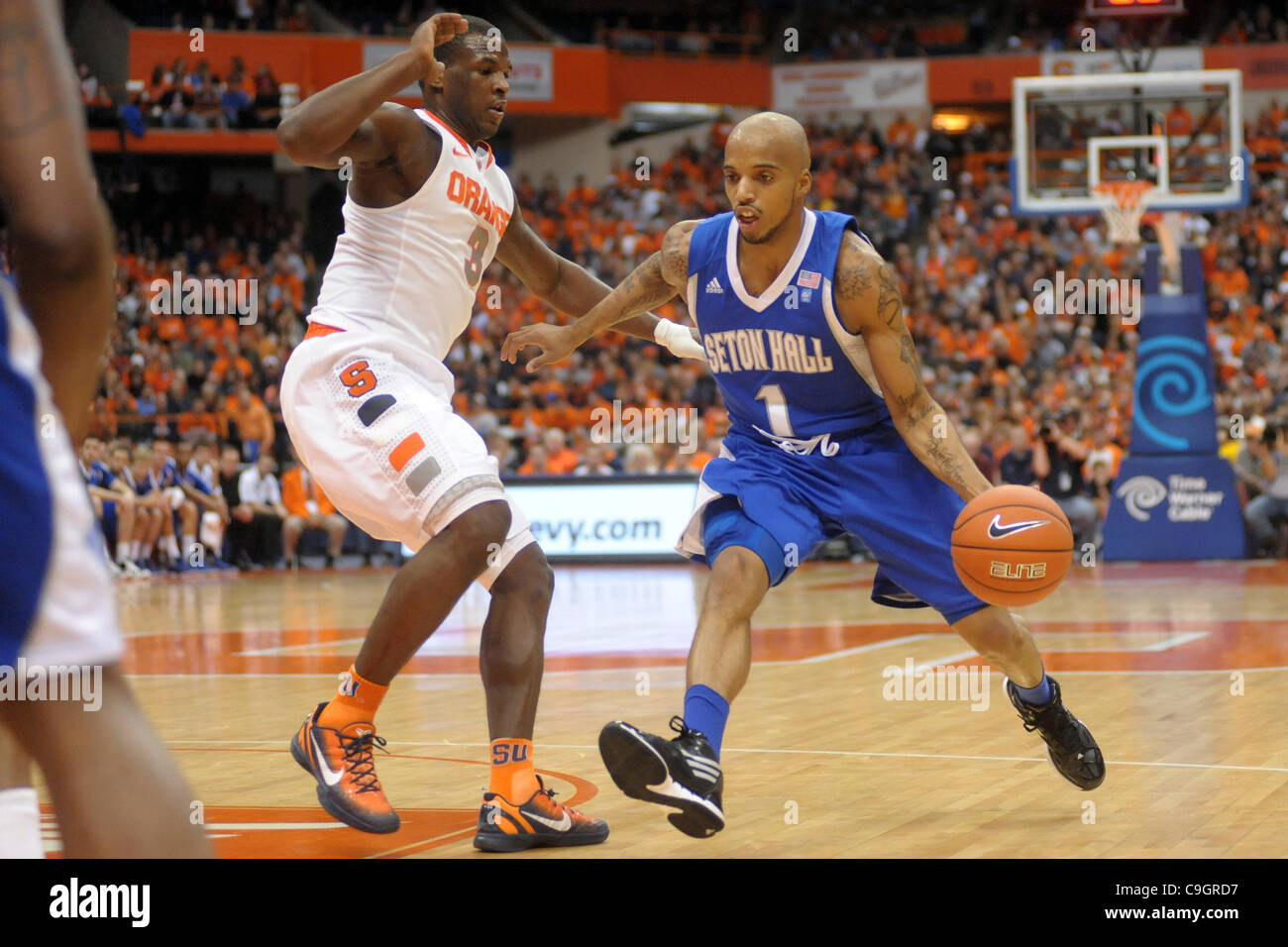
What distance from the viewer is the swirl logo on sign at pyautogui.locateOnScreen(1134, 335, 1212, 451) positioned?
53.4 feet

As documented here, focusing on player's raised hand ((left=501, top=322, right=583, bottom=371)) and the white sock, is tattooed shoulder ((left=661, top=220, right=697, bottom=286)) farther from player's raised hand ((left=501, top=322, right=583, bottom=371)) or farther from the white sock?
the white sock

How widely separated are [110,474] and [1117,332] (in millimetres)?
14202

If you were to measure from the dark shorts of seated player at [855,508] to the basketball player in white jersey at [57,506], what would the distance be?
2850 mm

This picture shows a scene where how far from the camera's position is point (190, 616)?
40.5ft

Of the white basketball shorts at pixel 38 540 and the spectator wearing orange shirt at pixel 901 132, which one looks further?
the spectator wearing orange shirt at pixel 901 132

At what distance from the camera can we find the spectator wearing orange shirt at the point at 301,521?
18859 millimetres

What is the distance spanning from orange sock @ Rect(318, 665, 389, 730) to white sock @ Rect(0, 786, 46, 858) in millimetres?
2414

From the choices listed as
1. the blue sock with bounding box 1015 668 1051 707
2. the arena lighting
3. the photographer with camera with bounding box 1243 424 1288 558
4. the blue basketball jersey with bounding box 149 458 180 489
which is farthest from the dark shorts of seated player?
the arena lighting

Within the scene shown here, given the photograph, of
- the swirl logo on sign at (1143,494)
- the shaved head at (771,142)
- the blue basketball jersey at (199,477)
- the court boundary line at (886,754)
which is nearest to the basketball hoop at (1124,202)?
the swirl logo on sign at (1143,494)

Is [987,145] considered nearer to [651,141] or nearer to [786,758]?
[651,141]

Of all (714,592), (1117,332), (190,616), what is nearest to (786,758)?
(714,592)

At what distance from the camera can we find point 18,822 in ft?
6.79

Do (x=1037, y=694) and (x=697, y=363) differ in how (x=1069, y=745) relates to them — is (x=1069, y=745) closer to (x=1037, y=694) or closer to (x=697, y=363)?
(x=1037, y=694)

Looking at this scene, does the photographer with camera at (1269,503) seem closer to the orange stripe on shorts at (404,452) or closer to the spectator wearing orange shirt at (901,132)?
the orange stripe on shorts at (404,452)
